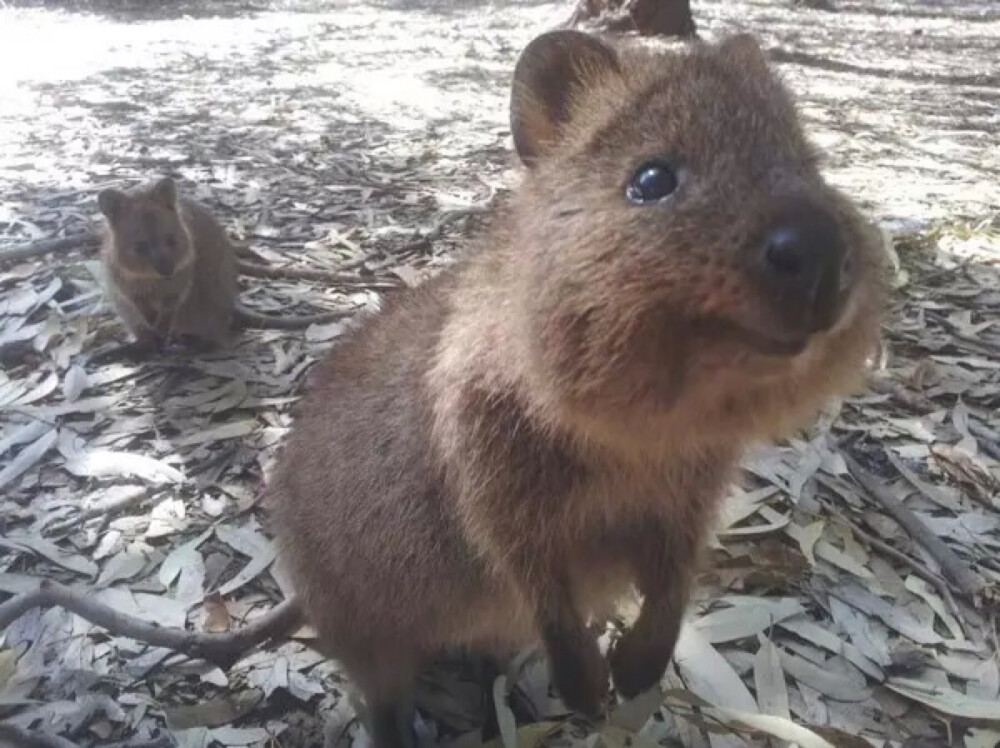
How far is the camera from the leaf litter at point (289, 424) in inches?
117

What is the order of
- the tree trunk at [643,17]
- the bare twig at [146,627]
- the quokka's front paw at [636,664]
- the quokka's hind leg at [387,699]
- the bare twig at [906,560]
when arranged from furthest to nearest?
1. the tree trunk at [643,17]
2. the bare twig at [906,560]
3. the bare twig at [146,627]
4. the quokka's hind leg at [387,699]
5. the quokka's front paw at [636,664]

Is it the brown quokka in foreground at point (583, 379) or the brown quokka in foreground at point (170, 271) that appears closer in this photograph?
the brown quokka in foreground at point (583, 379)

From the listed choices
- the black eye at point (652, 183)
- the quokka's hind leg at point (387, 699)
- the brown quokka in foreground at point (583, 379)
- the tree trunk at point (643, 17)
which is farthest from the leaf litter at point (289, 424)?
the black eye at point (652, 183)

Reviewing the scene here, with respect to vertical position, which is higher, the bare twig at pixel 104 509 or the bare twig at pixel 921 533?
the bare twig at pixel 921 533

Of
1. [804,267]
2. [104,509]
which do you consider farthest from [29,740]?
[804,267]

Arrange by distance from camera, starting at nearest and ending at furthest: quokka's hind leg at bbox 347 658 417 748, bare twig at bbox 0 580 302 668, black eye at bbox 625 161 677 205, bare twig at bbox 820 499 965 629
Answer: black eye at bbox 625 161 677 205
quokka's hind leg at bbox 347 658 417 748
bare twig at bbox 0 580 302 668
bare twig at bbox 820 499 965 629

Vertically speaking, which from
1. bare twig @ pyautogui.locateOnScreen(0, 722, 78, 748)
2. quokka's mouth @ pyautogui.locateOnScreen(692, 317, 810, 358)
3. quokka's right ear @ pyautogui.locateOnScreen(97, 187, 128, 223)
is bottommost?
bare twig @ pyautogui.locateOnScreen(0, 722, 78, 748)

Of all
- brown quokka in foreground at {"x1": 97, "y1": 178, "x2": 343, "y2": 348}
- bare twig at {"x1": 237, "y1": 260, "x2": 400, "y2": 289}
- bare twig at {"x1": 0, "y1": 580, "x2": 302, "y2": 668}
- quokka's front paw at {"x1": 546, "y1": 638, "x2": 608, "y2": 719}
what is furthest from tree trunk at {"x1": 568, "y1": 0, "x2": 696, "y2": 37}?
quokka's front paw at {"x1": 546, "y1": 638, "x2": 608, "y2": 719}

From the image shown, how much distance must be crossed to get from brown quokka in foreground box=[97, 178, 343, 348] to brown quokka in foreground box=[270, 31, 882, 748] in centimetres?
233

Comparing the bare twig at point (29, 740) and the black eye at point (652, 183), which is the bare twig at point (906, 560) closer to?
the black eye at point (652, 183)

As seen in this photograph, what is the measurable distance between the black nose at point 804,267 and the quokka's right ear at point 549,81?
83 centimetres

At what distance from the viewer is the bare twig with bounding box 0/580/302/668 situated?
3025 millimetres

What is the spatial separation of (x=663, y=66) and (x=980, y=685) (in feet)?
6.77

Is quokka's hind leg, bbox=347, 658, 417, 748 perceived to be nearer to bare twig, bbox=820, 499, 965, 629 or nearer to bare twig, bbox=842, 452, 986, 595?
bare twig, bbox=820, 499, 965, 629
